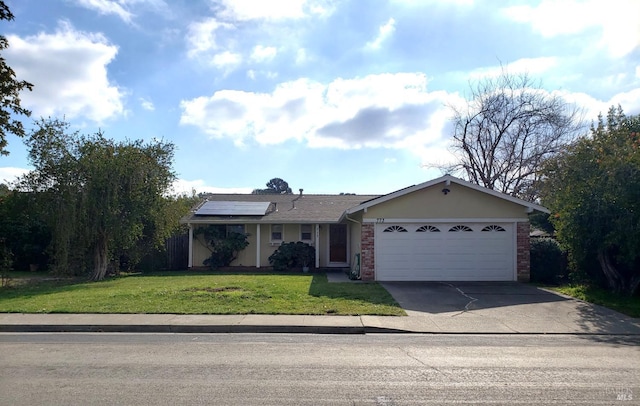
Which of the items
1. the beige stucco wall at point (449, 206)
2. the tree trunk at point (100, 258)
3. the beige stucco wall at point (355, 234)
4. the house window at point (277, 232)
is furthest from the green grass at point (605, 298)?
the tree trunk at point (100, 258)

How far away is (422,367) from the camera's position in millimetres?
6555

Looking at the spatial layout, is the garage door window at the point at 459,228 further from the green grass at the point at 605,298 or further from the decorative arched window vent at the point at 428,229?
the green grass at the point at 605,298

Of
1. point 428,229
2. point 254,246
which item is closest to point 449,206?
point 428,229

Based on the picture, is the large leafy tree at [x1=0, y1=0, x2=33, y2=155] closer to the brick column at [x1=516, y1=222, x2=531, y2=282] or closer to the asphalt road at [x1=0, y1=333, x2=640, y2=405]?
the asphalt road at [x1=0, y1=333, x2=640, y2=405]

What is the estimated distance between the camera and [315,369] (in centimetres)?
643

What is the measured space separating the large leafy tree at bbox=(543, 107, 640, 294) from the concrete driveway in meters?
1.74

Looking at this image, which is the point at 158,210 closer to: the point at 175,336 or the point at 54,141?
the point at 54,141

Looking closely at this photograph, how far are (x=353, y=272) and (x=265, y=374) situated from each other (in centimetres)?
1209

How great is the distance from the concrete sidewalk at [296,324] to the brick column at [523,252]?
629cm

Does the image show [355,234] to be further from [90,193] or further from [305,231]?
[90,193]

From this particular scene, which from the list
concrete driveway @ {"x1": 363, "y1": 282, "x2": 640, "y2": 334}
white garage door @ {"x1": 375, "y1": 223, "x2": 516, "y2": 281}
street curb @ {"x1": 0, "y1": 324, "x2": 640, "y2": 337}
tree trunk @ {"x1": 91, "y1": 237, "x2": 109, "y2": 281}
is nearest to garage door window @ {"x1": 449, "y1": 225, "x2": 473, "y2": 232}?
white garage door @ {"x1": 375, "y1": 223, "x2": 516, "y2": 281}

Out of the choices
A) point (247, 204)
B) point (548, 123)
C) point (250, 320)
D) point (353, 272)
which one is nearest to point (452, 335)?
point (250, 320)

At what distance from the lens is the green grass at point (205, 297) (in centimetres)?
1111

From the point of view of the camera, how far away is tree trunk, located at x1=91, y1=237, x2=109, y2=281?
18.9 metres
